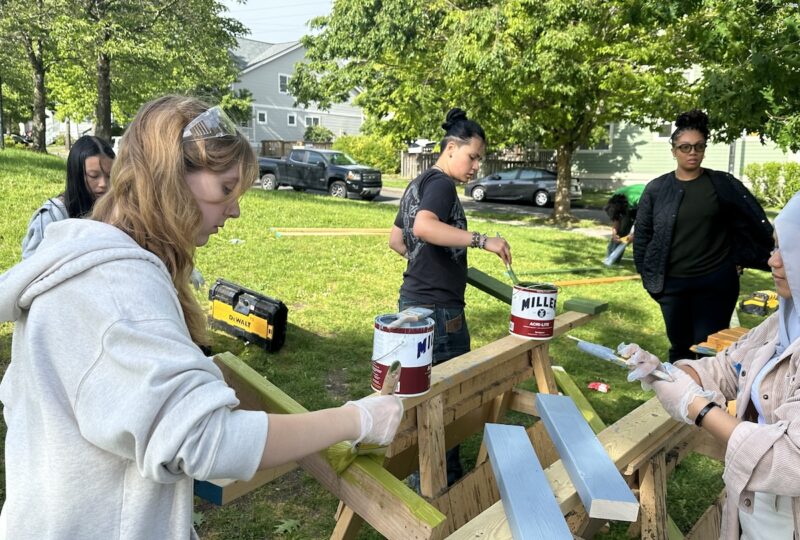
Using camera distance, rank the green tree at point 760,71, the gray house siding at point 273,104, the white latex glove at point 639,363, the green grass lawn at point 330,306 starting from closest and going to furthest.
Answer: the white latex glove at point 639,363 < the green grass lawn at point 330,306 < the green tree at point 760,71 < the gray house siding at point 273,104

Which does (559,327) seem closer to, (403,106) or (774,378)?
(774,378)

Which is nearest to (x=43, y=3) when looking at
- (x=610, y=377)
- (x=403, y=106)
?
(x=403, y=106)

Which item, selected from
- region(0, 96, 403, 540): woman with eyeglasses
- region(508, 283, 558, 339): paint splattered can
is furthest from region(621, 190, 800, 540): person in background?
region(0, 96, 403, 540): woman with eyeglasses

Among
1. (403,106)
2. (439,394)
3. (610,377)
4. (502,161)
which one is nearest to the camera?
(439,394)

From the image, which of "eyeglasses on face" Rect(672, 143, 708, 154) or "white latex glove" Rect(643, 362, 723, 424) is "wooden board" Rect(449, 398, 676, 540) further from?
"eyeglasses on face" Rect(672, 143, 708, 154)

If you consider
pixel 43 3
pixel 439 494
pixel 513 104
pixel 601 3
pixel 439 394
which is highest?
pixel 43 3

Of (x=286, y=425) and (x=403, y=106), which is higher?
(x=403, y=106)

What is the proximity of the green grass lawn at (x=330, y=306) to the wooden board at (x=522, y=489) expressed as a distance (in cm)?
168

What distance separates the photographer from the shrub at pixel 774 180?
19422 millimetres

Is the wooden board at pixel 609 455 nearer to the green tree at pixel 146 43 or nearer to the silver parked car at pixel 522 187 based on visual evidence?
the silver parked car at pixel 522 187

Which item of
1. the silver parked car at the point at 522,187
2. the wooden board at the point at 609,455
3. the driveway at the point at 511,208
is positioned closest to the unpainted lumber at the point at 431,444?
the wooden board at the point at 609,455

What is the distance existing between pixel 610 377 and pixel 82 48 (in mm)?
20801

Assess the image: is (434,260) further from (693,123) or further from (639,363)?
(693,123)

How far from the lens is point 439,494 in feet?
8.50
